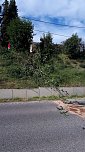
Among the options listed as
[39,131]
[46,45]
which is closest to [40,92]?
[39,131]

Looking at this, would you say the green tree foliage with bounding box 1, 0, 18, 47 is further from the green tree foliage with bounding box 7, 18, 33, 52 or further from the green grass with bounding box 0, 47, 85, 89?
the green grass with bounding box 0, 47, 85, 89

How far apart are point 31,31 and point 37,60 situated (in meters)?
Answer: 6.04

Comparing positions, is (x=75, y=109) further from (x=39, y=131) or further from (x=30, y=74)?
(x=30, y=74)

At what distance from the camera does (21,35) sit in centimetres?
2620

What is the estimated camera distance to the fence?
16.5 meters

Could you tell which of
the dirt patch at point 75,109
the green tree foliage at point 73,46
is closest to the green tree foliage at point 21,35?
the green tree foliage at point 73,46

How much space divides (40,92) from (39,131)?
8.32 m

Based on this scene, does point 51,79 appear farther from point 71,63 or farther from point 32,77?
point 71,63

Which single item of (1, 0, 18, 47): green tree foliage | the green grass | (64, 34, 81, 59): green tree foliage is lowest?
the green grass

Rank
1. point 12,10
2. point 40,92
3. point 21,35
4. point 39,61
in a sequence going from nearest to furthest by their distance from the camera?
point 40,92 → point 39,61 → point 21,35 → point 12,10

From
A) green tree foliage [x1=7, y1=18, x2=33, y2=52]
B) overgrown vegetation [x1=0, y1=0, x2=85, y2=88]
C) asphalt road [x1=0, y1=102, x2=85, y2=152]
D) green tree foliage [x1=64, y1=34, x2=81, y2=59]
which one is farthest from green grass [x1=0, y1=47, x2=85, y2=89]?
asphalt road [x1=0, y1=102, x2=85, y2=152]

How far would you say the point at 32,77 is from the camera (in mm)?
19703

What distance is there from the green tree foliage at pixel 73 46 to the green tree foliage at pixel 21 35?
4549mm

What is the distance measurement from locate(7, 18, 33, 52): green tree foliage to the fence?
865 cm
